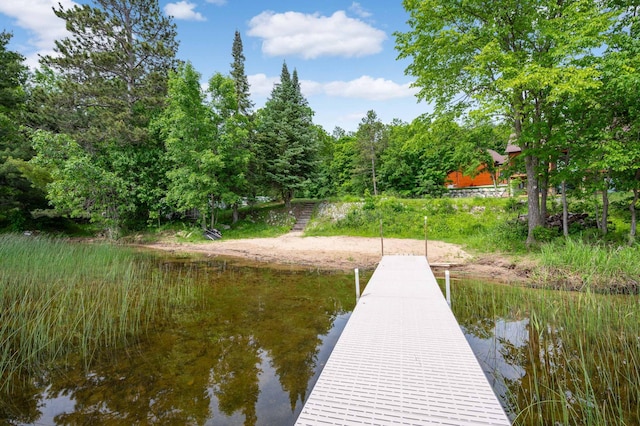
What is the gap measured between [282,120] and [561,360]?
18886mm

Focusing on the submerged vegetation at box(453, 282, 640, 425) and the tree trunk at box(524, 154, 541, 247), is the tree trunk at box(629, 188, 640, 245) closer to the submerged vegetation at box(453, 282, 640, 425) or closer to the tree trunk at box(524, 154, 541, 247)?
the tree trunk at box(524, 154, 541, 247)

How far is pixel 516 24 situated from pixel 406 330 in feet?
34.8

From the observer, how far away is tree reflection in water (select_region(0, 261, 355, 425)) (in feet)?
11.1

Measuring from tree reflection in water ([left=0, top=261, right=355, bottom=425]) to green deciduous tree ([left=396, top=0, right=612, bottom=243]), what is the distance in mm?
8054

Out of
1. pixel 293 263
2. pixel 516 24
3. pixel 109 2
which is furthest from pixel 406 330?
pixel 109 2

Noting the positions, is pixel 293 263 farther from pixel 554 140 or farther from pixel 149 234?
pixel 149 234

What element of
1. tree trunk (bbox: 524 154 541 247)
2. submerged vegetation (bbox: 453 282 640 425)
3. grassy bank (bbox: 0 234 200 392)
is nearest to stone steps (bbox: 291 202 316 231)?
grassy bank (bbox: 0 234 200 392)

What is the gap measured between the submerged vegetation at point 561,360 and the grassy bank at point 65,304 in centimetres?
569

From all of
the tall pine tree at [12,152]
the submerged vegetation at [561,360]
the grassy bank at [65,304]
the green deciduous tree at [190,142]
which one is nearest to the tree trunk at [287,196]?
the green deciduous tree at [190,142]

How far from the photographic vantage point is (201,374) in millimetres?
4141

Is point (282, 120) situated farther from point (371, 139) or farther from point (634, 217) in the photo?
point (634, 217)

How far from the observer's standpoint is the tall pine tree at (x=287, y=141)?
64.5 ft

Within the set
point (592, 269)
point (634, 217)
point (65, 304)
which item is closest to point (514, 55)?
point (634, 217)

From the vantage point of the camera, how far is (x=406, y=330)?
4320mm
